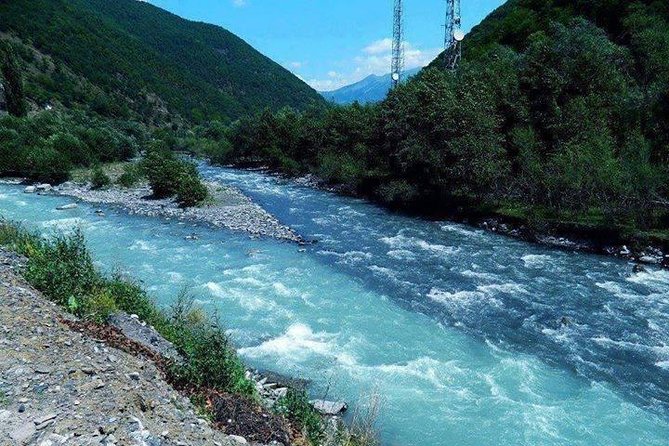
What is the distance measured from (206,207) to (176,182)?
14.9 ft

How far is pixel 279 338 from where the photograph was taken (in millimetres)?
15375

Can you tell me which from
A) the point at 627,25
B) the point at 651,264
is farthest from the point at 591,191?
the point at 627,25

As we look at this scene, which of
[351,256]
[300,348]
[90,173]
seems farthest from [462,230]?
[90,173]

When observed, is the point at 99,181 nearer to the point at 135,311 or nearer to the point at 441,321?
the point at 135,311

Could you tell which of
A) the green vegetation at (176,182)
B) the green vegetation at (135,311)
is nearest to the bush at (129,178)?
the green vegetation at (176,182)

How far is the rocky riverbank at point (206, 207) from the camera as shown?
104ft

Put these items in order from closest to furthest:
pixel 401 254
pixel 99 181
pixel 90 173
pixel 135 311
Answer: pixel 135 311 < pixel 401 254 < pixel 99 181 < pixel 90 173

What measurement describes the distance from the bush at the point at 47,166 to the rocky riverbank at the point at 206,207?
1.66 metres

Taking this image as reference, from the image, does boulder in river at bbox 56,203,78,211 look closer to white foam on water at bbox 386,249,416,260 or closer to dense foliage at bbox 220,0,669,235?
white foam on water at bbox 386,249,416,260

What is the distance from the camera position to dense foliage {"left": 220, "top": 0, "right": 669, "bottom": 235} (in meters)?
28.3

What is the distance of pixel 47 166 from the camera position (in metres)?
46.8

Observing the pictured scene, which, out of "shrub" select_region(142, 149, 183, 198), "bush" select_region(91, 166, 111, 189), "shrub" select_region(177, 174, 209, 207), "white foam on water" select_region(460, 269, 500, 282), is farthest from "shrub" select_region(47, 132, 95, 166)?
"white foam on water" select_region(460, 269, 500, 282)

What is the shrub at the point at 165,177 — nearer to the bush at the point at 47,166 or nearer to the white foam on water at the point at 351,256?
the bush at the point at 47,166

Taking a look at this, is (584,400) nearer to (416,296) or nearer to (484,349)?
(484,349)
